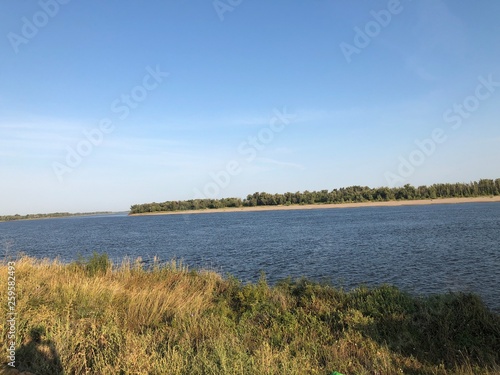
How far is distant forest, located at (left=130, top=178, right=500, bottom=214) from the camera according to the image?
132625 mm

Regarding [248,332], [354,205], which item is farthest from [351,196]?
[248,332]

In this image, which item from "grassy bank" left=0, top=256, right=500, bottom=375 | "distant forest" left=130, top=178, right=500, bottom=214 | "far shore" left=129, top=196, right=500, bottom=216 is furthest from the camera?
"distant forest" left=130, top=178, right=500, bottom=214

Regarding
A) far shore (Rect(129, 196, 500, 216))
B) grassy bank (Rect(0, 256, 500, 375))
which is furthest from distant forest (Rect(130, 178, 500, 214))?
grassy bank (Rect(0, 256, 500, 375))

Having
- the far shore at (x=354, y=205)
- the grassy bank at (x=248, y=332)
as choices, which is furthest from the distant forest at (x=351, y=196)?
the grassy bank at (x=248, y=332)

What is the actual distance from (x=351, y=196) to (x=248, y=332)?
153992mm

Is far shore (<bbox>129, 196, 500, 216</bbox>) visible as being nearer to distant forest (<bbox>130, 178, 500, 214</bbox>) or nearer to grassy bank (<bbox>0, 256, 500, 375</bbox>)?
distant forest (<bbox>130, 178, 500, 214</bbox>)

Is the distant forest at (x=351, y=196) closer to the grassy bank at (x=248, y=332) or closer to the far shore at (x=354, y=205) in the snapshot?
the far shore at (x=354, y=205)

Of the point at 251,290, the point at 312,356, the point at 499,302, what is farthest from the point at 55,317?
the point at 499,302

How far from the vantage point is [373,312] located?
10.0 metres

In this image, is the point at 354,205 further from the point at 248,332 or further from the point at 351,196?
the point at 248,332

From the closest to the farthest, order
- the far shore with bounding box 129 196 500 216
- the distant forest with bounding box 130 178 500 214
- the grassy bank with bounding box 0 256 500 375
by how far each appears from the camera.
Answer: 1. the grassy bank with bounding box 0 256 500 375
2. the far shore with bounding box 129 196 500 216
3. the distant forest with bounding box 130 178 500 214

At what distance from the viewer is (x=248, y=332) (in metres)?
8.70

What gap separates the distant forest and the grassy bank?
5562 inches

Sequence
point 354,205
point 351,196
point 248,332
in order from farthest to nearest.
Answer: point 351,196 < point 354,205 < point 248,332
